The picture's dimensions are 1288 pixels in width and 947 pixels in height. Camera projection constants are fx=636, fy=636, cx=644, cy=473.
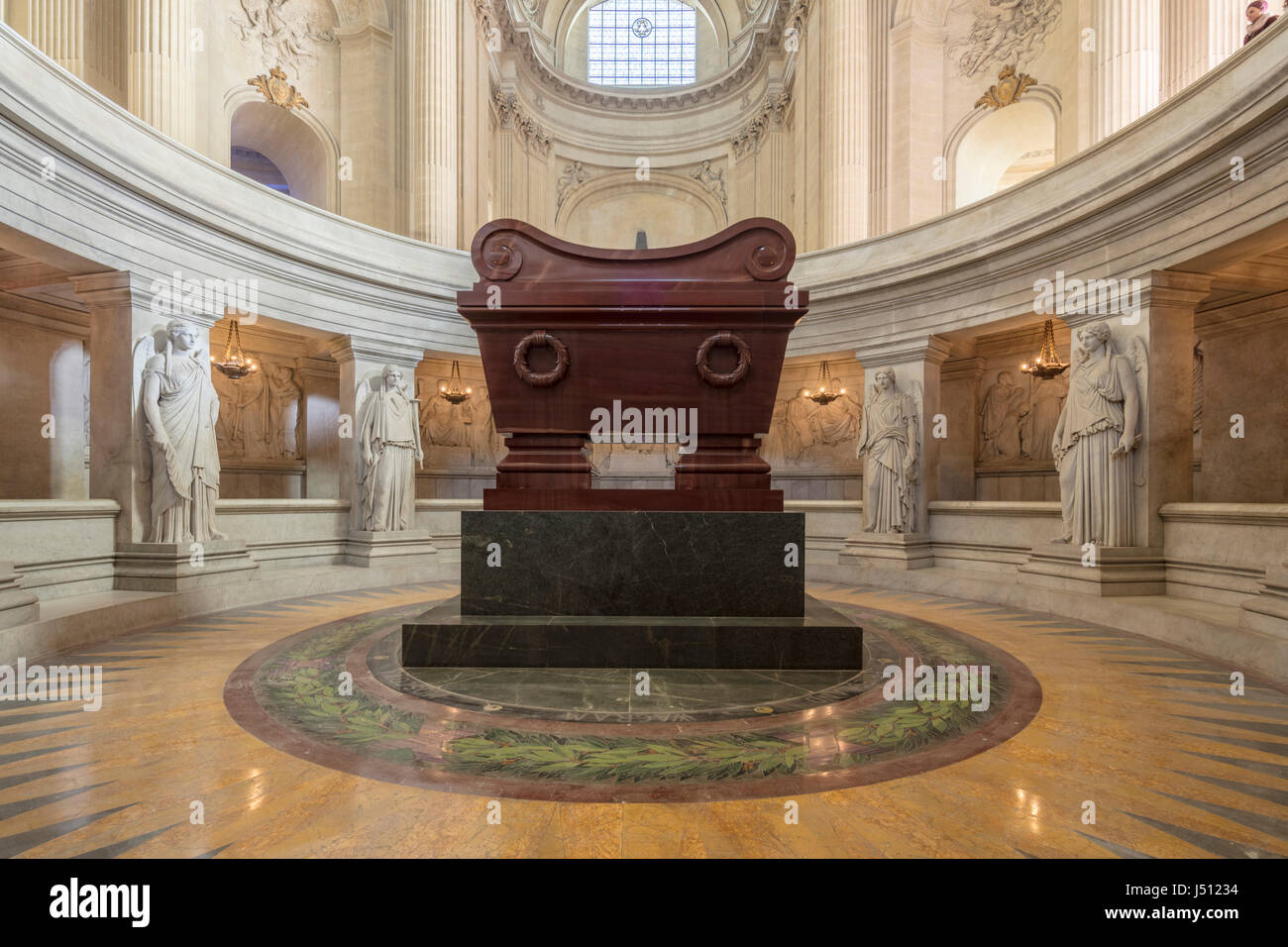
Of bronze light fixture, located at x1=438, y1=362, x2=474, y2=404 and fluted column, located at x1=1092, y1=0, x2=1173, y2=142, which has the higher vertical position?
fluted column, located at x1=1092, y1=0, x2=1173, y2=142

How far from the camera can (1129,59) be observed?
801cm

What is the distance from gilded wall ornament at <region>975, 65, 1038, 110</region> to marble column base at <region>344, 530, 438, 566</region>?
12.4 metres

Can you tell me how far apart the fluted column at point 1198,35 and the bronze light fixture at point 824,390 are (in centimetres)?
523

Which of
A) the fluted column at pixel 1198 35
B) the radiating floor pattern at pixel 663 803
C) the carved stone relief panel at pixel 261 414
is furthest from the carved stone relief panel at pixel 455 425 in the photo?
the fluted column at pixel 1198 35

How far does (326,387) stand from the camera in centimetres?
1005

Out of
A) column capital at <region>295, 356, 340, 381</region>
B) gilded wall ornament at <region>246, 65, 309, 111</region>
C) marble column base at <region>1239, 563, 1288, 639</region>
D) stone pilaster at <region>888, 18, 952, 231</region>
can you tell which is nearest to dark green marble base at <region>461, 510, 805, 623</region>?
marble column base at <region>1239, 563, 1288, 639</region>

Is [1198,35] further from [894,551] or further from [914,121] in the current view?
[894,551]

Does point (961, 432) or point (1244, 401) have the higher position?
point (1244, 401)

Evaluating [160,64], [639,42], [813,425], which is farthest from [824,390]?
[639,42]

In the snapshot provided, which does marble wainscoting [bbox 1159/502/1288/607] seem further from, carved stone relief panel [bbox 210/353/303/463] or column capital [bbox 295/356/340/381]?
carved stone relief panel [bbox 210/353/303/463]

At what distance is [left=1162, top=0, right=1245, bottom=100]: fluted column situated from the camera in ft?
25.7

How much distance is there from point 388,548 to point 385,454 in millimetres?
1184

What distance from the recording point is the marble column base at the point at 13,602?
410cm

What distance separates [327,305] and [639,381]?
19.7ft
